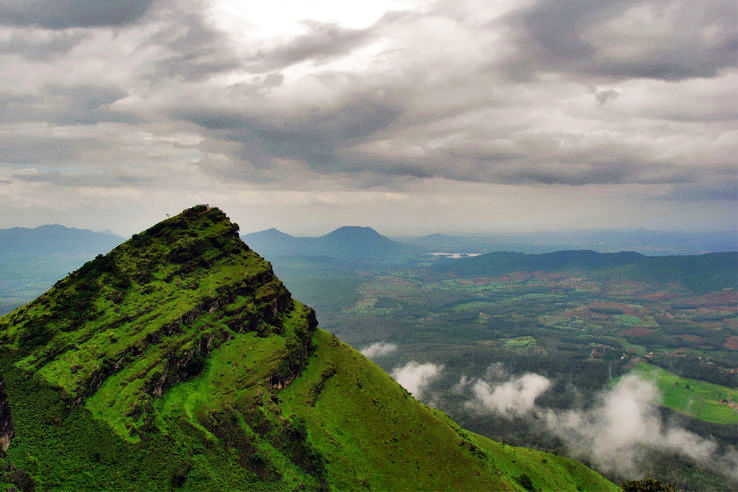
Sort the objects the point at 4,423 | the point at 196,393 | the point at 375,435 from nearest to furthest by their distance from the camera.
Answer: the point at 4,423
the point at 196,393
the point at 375,435

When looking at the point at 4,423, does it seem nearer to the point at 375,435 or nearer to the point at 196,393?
the point at 196,393

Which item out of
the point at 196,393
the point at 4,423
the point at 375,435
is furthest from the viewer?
the point at 375,435

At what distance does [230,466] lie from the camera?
66.8m

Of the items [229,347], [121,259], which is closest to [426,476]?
[229,347]

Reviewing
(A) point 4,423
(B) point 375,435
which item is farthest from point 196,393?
(B) point 375,435

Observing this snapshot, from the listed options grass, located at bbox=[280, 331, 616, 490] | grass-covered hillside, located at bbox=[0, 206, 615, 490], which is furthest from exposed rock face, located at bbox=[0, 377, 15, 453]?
grass, located at bbox=[280, 331, 616, 490]

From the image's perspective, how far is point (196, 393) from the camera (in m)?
75.0

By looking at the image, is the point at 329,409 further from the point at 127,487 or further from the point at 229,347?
the point at 127,487

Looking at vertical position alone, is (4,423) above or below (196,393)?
above

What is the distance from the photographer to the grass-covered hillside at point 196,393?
5994 centimetres

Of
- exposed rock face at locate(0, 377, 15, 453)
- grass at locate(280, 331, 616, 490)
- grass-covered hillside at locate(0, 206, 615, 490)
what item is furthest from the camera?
grass at locate(280, 331, 616, 490)

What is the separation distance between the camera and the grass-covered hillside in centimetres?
5994

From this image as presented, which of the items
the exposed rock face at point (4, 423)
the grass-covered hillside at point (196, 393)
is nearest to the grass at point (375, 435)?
the grass-covered hillside at point (196, 393)

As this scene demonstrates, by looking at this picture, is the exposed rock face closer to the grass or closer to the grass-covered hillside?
the grass-covered hillside
